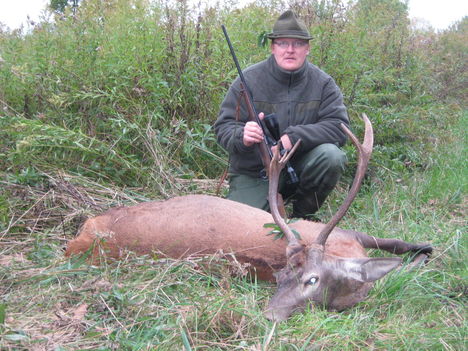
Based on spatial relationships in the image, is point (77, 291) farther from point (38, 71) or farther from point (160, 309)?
point (38, 71)

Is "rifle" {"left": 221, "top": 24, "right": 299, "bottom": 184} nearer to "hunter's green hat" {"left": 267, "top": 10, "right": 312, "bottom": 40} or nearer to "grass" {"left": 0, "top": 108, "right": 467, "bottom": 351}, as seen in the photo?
"hunter's green hat" {"left": 267, "top": 10, "right": 312, "bottom": 40}

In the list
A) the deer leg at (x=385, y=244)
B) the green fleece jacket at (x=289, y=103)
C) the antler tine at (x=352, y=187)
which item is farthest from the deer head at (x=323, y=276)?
the green fleece jacket at (x=289, y=103)

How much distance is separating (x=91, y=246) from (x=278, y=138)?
1.77 m

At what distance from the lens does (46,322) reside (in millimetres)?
2629

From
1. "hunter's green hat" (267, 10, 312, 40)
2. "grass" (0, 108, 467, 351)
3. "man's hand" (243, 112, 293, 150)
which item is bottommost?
"grass" (0, 108, 467, 351)

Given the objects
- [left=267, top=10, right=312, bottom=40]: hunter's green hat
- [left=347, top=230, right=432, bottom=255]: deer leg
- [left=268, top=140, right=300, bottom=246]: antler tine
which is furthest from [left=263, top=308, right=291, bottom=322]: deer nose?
[left=267, top=10, right=312, bottom=40]: hunter's green hat

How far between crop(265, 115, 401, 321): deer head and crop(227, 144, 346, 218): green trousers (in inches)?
42.2

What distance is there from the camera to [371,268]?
3.08m

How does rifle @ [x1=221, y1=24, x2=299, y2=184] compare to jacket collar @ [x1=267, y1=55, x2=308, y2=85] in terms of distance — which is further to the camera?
jacket collar @ [x1=267, y1=55, x2=308, y2=85]

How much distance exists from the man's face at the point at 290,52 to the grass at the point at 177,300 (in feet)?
4.50

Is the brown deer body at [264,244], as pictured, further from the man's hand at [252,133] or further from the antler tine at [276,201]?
the man's hand at [252,133]

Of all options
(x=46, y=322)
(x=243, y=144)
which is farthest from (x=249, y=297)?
(x=243, y=144)

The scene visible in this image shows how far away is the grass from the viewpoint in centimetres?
251

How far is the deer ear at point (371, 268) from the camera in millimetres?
3051
